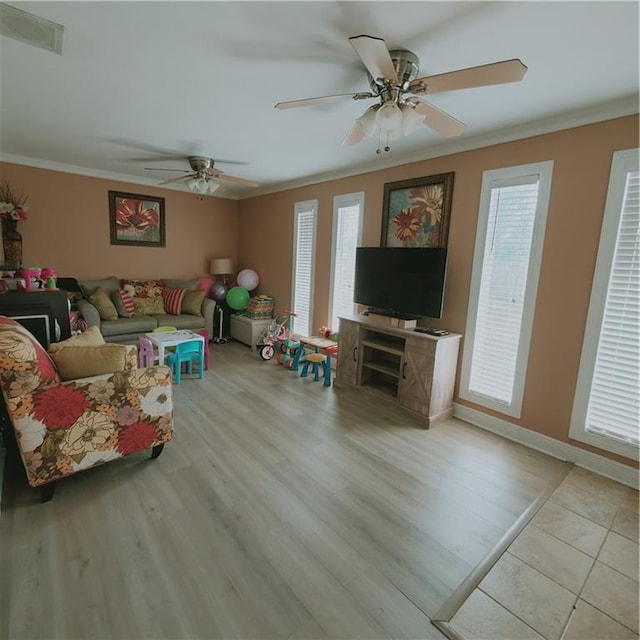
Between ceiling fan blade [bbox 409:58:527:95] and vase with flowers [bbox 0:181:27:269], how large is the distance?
4.85 metres

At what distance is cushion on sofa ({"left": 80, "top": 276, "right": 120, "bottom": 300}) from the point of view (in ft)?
15.8

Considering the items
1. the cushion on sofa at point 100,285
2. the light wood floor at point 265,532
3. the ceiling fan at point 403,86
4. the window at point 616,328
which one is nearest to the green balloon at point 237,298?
the cushion on sofa at point 100,285

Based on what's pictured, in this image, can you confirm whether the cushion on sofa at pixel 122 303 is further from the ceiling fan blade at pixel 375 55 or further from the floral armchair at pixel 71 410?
the ceiling fan blade at pixel 375 55

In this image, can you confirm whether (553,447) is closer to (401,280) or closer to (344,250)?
(401,280)

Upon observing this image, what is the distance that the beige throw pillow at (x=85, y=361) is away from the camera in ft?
7.13

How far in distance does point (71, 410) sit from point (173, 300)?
352cm

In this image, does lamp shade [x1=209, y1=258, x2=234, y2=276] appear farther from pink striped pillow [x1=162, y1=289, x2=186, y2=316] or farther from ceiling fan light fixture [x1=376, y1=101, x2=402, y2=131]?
ceiling fan light fixture [x1=376, y1=101, x2=402, y2=131]

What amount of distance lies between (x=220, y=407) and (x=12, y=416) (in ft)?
5.63

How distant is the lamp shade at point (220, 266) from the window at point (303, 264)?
1510 mm

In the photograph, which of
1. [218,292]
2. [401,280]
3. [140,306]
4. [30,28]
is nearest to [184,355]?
[140,306]

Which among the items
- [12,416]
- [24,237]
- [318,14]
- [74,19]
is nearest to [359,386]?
[12,416]

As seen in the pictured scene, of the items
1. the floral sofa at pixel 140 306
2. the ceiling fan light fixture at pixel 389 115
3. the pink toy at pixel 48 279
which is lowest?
the floral sofa at pixel 140 306

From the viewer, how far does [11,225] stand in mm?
4328

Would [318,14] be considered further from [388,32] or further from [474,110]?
[474,110]
